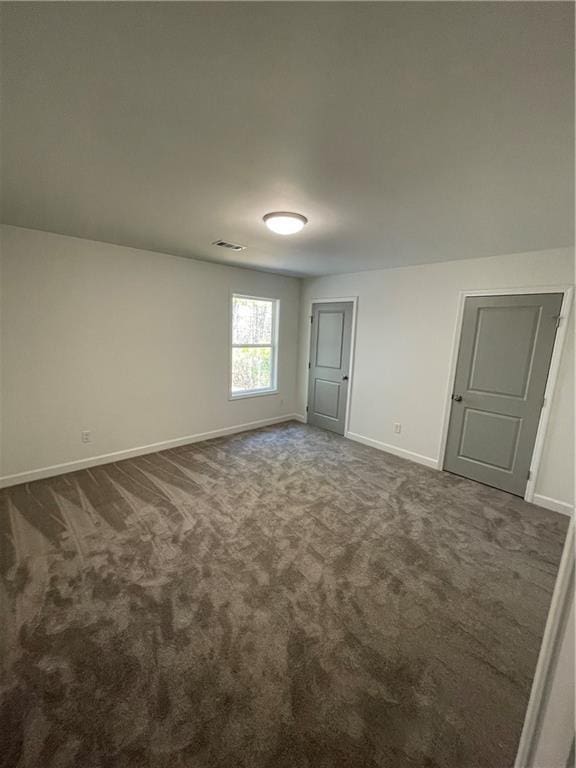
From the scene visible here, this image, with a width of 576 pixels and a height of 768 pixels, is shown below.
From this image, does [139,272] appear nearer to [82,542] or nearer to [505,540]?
[82,542]

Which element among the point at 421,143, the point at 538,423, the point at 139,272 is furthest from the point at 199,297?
the point at 538,423

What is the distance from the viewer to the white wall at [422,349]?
2.91 meters

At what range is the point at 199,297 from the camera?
4090mm

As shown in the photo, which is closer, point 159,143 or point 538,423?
point 159,143

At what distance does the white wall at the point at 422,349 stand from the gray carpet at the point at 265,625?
2.60 feet

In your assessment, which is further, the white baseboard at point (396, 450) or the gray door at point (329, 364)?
the gray door at point (329, 364)

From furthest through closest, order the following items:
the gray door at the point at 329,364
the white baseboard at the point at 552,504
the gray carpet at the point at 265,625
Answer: the gray door at the point at 329,364 < the white baseboard at the point at 552,504 < the gray carpet at the point at 265,625

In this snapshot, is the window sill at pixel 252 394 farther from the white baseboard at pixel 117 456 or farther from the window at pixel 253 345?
the white baseboard at pixel 117 456

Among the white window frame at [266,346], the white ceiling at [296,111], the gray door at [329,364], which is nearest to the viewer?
the white ceiling at [296,111]

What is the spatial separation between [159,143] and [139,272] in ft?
7.81

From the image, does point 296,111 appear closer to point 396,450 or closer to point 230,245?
point 230,245

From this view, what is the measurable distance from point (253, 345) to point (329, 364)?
3.98 ft

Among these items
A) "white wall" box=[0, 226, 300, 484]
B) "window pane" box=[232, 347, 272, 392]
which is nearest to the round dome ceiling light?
"white wall" box=[0, 226, 300, 484]

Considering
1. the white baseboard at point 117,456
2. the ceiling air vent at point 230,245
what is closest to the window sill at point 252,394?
the white baseboard at point 117,456
